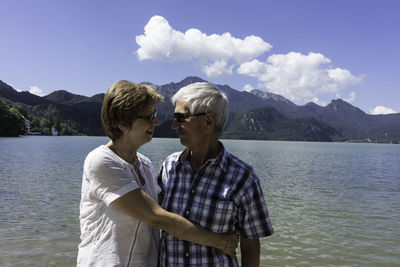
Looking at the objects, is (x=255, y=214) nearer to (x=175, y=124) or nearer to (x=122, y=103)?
(x=175, y=124)

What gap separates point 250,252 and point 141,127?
1.57 m

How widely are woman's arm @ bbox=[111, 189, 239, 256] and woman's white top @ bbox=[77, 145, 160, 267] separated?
0.08 metres

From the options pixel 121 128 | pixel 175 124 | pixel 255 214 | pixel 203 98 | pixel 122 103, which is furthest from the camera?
pixel 175 124

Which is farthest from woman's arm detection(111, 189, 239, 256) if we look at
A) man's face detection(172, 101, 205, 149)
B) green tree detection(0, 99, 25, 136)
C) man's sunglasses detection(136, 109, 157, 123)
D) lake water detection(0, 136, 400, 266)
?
green tree detection(0, 99, 25, 136)

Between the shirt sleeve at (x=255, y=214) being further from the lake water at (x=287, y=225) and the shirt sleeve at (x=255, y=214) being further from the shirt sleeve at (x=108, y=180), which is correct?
the lake water at (x=287, y=225)

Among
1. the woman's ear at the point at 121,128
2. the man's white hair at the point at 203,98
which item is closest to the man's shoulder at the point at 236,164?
the man's white hair at the point at 203,98

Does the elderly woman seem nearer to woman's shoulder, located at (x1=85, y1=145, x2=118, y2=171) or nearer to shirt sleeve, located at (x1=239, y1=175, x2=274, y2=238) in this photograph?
woman's shoulder, located at (x1=85, y1=145, x2=118, y2=171)

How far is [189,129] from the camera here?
2.94 metres

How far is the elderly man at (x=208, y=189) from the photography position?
270 centimetres

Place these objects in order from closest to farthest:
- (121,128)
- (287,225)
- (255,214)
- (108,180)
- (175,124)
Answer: (108,180)
(121,128)
(255,214)
(175,124)
(287,225)

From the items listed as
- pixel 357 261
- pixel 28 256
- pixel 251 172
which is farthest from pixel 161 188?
pixel 357 261

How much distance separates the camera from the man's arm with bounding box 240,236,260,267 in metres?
2.93

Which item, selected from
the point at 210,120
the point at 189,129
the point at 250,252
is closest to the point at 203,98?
the point at 210,120

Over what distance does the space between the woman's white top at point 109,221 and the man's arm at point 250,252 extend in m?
0.90
